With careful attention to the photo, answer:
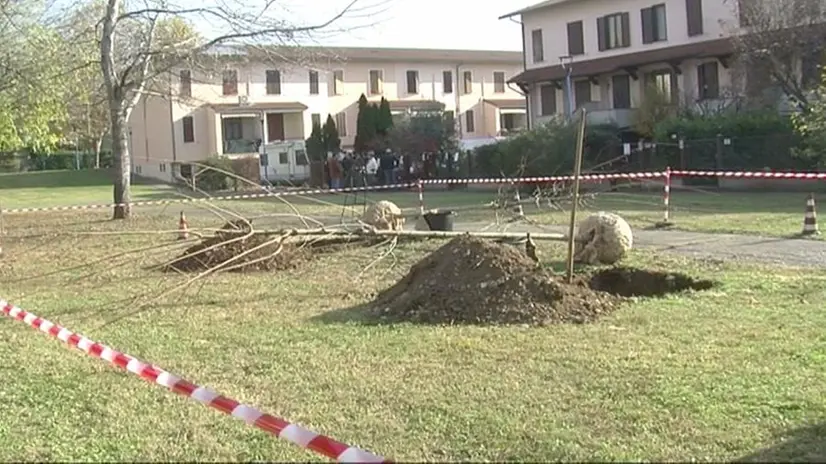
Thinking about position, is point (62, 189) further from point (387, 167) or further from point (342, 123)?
point (342, 123)

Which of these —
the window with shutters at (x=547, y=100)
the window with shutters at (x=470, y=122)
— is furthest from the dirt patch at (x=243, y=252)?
the window with shutters at (x=470, y=122)

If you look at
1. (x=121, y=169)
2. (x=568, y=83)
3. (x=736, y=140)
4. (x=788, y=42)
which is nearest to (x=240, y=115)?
(x=568, y=83)

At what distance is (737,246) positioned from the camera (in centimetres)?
1520

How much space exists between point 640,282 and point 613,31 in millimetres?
35542

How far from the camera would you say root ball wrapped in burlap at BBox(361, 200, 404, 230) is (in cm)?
1670

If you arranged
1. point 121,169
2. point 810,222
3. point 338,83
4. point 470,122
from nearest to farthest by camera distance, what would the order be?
point 810,222 < point 121,169 < point 338,83 < point 470,122

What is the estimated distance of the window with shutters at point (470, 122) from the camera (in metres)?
68.6

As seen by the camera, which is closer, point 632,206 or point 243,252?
point 243,252

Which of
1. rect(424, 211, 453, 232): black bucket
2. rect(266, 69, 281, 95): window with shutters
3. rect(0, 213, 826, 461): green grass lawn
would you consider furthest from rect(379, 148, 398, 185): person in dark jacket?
rect(0, 213, 826, 461): green grass lawn

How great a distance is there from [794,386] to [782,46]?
93.8 ft

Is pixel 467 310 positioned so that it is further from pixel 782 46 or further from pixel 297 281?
Result: pixel 782 46

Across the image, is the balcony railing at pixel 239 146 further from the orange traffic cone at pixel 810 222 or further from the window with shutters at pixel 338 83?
the orange traffic cone at pixel 810 222

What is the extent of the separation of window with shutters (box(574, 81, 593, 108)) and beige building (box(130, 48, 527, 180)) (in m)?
7.33

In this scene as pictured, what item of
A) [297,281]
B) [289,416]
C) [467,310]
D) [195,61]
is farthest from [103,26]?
[289,416]
